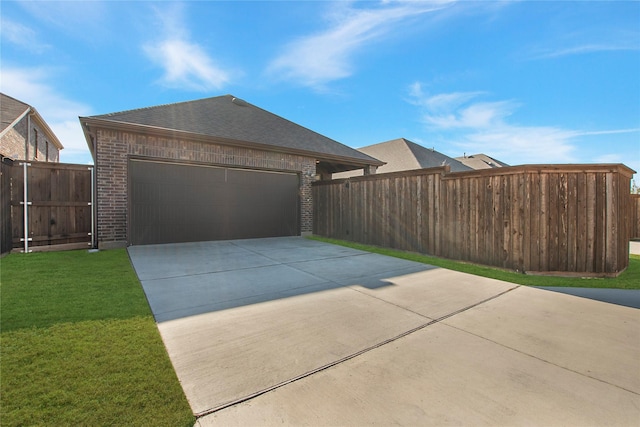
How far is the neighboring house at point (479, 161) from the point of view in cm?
2220

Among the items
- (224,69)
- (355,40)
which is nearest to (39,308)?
(224,69)

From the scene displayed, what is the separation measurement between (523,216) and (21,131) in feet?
64.4

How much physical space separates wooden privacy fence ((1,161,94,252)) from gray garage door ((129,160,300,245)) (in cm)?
112

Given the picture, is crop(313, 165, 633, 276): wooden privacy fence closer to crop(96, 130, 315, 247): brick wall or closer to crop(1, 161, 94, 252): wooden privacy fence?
crop(96, 130, 315, 247): brick wall

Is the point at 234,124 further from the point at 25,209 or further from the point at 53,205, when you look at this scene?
the point at 25,209

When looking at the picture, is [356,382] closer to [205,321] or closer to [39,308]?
[205,321]

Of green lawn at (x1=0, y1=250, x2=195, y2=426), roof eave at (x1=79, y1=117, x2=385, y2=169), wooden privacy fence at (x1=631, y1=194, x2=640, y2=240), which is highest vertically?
roof eave at (x1=79, y1=117, x2=385, y2=169)

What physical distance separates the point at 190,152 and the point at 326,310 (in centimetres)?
716

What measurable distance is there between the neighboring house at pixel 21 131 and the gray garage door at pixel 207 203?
693 centimetres

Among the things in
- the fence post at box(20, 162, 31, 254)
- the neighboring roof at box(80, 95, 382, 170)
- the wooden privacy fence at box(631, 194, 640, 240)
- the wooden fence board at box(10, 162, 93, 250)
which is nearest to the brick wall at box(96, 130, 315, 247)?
the neighboring roof at box(80, 95, 382, 170)

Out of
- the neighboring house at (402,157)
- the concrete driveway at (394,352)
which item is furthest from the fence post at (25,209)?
the neighboring house at (402,157)

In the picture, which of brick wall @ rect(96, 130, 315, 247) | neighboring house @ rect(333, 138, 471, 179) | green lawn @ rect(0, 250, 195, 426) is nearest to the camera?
green lawn @ rect(0, 250, 195, 426)

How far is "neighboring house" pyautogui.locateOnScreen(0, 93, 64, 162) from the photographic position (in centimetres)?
1121

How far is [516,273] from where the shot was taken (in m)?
5.44
